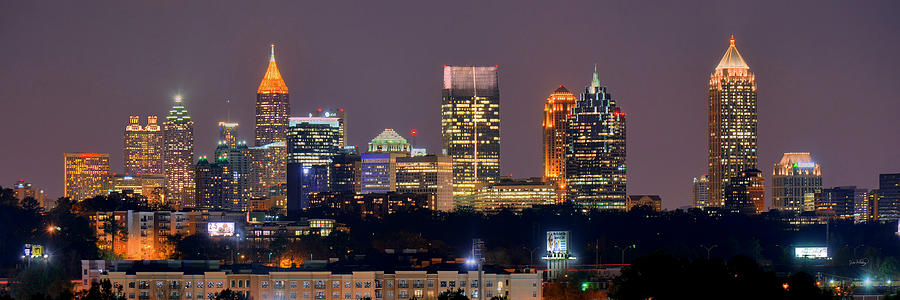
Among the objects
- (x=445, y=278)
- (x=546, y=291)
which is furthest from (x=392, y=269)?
(x=546, y=291)

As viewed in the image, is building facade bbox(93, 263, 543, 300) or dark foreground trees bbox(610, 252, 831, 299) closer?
dark foreground trees bbox(610, 252, 831, 299)

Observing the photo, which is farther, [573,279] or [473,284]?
[573,279]

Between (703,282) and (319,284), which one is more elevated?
(703,282)

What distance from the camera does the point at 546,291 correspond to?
176875 mm

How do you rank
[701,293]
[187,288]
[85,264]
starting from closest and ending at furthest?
1. [701,293]
2. [187,288]
3. [85,264]

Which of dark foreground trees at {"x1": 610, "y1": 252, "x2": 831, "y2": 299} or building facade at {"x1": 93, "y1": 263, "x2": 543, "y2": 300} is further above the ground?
dark foreground trees at {"x1": 610, "y1": 252, "x2": 831, "y2": 299}

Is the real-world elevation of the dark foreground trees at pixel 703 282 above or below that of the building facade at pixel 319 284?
above

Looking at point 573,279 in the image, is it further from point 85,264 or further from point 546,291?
point 85,264

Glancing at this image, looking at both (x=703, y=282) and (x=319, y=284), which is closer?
(x=703, y=282)

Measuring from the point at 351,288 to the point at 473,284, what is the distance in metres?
10.4

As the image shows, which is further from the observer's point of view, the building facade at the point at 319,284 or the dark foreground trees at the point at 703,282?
the building facade at the point at 319,284

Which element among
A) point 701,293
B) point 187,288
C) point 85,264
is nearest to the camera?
point 701,293

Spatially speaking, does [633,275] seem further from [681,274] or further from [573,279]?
[573,279]

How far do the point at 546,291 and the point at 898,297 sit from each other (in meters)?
58.8
